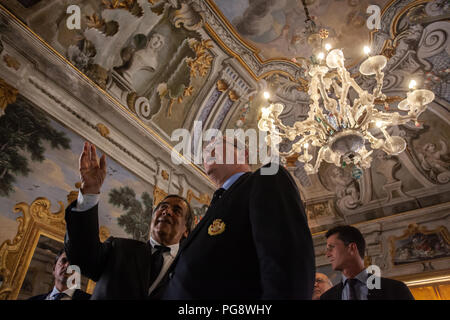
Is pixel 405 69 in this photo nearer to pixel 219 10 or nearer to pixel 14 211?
pixel 219 10

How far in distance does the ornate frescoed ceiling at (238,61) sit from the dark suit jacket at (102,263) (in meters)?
4.12

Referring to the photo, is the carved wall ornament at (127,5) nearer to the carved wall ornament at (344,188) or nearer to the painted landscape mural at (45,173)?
the painted landscape mural at (45,173)

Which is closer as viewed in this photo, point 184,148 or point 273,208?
point 273,208

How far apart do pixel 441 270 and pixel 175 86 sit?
8227mm

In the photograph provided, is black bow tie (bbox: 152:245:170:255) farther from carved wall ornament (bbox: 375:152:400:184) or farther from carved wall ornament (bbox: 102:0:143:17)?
carved wall ornament (bbox: 375:152:400:184)

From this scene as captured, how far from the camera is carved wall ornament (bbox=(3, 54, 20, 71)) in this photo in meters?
4.58

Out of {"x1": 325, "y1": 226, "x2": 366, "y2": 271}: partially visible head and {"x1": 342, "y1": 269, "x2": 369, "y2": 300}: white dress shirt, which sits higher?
{"x1": 325, "y1": 226, "x2": 366, "y2": 271}: partially visible head

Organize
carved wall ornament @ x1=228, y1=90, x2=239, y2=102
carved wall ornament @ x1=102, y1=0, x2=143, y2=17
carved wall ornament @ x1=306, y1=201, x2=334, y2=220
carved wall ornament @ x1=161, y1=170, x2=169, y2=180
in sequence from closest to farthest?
carved wall ornament @ x1=102, y1=0, x2=143, y2=17 < carved wall ornament @ x1=161, y1=170, x2=169, y2=180 < carved wall ornament @ x1=228, y1=90, x2=239, y2=102 < carved wall ornament @ x1=306, y1=201, x2=334, y2=220

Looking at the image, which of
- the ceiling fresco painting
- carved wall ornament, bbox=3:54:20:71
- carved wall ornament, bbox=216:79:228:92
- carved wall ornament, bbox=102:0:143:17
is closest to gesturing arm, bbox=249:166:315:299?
carved wall ornament, bbox=3:54:20:71

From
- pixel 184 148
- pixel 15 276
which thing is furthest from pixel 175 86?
pixel 15 276

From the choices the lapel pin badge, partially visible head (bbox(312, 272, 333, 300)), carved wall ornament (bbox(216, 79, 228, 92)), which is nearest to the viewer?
the lapel pin badge

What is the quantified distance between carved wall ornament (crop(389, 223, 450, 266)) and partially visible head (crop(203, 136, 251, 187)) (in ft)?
29.3

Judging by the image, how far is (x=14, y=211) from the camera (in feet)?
13.5

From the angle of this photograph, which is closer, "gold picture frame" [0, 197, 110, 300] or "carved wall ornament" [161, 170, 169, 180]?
"gold picture frame" [0, 197, 110, 300]
